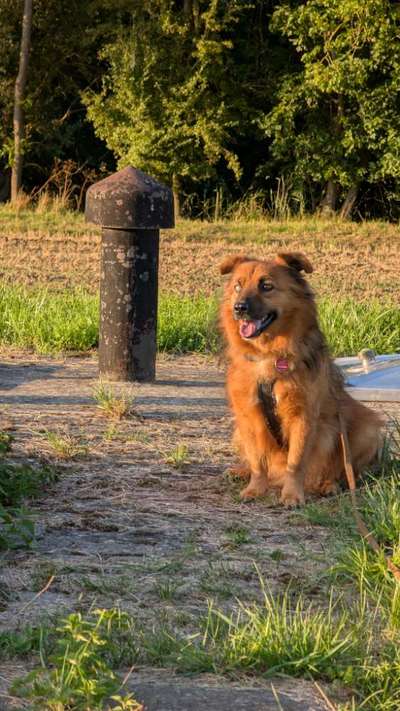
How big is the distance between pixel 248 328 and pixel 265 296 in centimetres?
16

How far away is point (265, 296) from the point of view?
5602mm

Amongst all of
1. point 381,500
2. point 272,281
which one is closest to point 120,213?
point 272,281

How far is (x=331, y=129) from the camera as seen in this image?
25.0 meters

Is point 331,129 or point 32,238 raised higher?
point 331,129

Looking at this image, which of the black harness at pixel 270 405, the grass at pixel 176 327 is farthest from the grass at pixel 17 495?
the grass at pixel 176 327

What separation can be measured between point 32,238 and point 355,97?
841cm

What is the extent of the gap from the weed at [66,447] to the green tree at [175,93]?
57.6 ft

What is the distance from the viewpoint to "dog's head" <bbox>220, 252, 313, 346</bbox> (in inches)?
220

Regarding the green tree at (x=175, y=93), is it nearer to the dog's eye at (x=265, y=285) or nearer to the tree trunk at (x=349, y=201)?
the tree trunk at (x=349, y=201)

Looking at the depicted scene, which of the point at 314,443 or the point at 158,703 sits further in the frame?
the point at 314,443

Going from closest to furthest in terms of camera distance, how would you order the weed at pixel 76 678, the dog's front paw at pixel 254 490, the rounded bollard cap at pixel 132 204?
the weed at pixel 76 678, the dog's front paw at pixel 254 490, the rounded bollard cap at pixel 132 204

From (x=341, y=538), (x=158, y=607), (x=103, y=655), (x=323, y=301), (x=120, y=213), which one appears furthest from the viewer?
(x=323, y=301)

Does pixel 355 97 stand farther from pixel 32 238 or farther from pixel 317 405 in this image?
pixel 317 405

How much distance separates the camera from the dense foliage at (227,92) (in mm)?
23547
